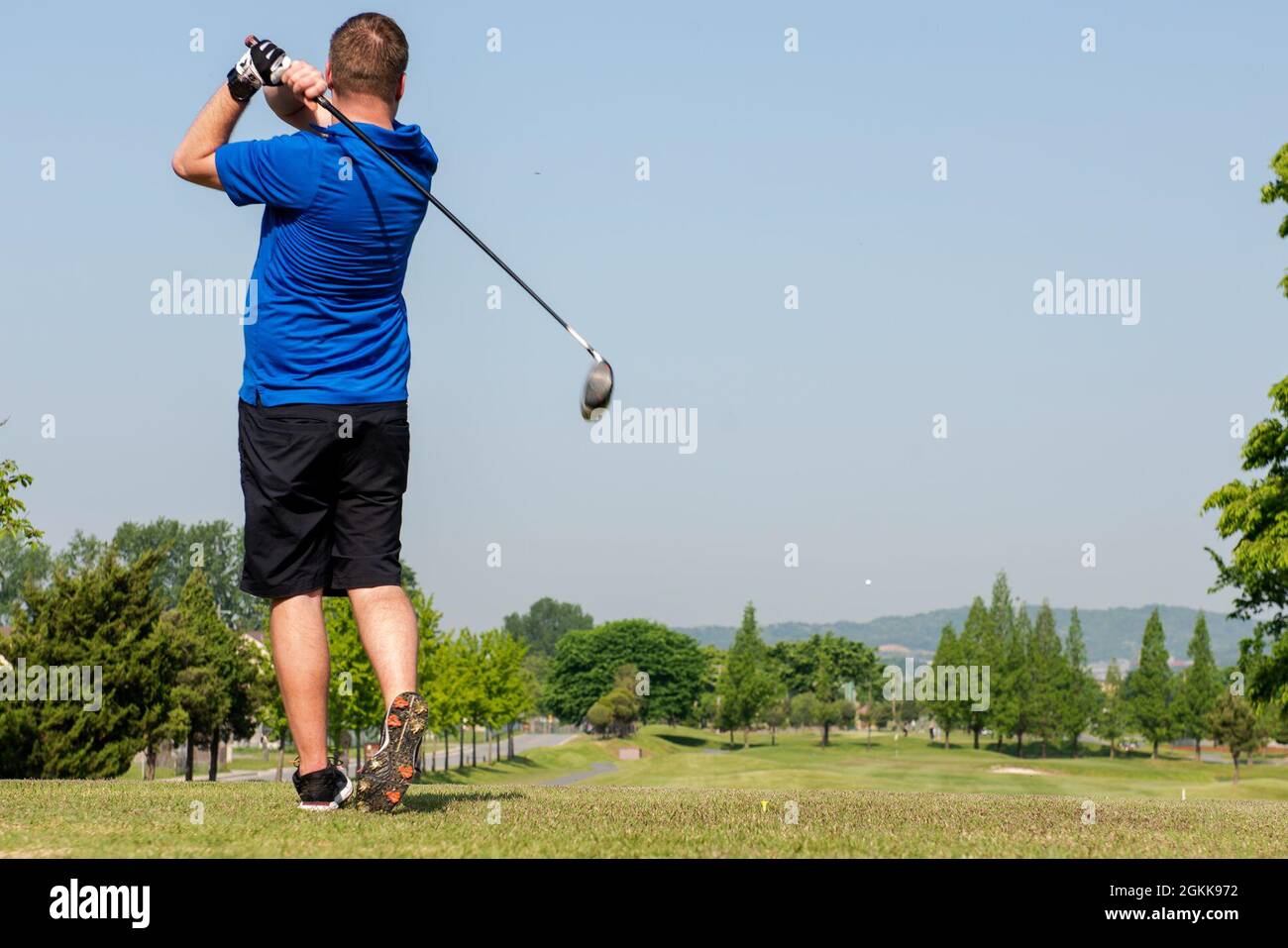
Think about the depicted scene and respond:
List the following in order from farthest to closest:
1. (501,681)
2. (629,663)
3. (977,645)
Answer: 1. (629,663)
2. (977,645)
3. (501,681)

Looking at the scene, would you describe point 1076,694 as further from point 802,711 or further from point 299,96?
point 299,96

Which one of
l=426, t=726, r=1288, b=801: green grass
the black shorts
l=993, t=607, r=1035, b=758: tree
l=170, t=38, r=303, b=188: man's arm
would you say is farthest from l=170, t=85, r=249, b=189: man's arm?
l=993, t=607, r=1035, b=758: tree

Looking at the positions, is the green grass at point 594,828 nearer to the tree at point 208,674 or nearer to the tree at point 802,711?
the tree at point 208,674

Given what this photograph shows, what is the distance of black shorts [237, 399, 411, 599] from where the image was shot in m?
6.26

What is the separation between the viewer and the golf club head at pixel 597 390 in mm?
6801

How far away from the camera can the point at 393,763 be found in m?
6.02

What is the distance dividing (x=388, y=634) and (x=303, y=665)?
455 mm

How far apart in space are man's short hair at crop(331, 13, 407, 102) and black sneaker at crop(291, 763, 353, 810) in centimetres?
333

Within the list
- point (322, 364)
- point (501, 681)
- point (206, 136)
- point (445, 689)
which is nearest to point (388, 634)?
point (322, 364)

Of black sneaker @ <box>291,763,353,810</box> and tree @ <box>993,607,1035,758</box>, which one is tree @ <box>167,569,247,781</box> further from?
tree @ <box>993,607,1035,758</box>

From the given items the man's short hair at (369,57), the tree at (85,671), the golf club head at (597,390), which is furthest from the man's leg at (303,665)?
the tree at (85,671)
